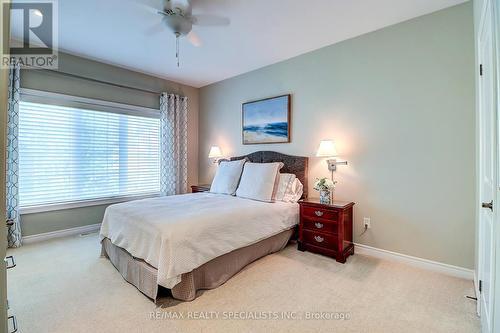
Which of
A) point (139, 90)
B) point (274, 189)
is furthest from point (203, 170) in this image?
point (274, 189)

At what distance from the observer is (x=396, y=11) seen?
2.52 m

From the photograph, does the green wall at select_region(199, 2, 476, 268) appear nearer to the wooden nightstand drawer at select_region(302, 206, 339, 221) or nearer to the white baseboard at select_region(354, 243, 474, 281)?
the white baseboard at select_region(354, 243, 474, 281)

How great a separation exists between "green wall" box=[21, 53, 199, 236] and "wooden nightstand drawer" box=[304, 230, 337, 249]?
3.34 meters

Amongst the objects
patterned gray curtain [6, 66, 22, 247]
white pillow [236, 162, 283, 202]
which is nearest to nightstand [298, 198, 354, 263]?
white pillow [236, 162, 283, 202]

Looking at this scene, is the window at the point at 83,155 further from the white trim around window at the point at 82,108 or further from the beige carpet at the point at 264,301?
the beige carpet at the point at 264,301

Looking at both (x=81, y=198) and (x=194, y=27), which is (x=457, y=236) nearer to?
(x=194, y=27)

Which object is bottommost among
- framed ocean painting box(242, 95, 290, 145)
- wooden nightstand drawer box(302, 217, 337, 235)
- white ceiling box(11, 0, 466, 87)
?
wooden nightstand drawer box(302, 217, 337, 235)

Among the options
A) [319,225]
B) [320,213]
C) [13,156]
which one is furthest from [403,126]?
[13,156]

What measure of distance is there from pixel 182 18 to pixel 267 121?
2.04 metres

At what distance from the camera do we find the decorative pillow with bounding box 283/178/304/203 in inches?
131

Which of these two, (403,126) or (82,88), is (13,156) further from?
(403,126)

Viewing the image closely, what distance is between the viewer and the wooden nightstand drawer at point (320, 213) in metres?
2.80

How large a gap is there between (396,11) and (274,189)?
7.91ft

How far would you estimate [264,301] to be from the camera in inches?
78.8
